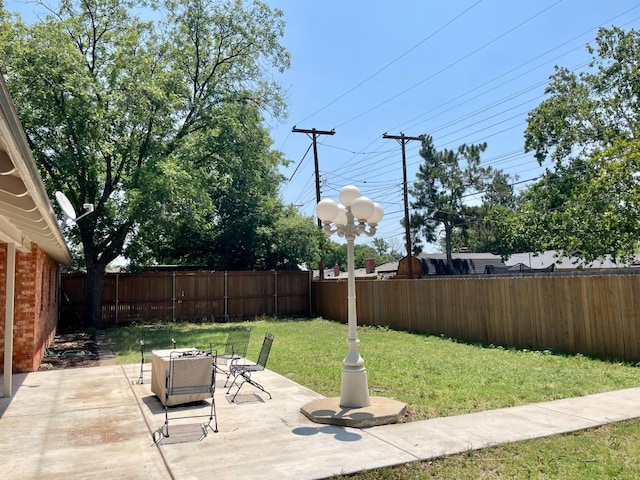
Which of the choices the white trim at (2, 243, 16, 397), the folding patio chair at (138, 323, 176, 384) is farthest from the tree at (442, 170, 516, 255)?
the white trim at (2, 243, 16, 397)

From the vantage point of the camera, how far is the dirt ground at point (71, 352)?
9547 millimetres

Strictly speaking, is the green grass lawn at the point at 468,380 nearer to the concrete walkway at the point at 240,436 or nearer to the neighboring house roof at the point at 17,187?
the concrete walkway at the point at 240,436

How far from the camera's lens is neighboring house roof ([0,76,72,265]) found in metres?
2.55

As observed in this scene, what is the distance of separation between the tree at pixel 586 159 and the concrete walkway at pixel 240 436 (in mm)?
11615

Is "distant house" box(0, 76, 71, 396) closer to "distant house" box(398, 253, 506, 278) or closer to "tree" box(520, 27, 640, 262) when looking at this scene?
"tree" box(520, 27, 640, 262)

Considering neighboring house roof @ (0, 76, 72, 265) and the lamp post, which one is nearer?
neighboring house roof @ (0, 76, 72, 265)

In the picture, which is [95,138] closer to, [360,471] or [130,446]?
[130,446]

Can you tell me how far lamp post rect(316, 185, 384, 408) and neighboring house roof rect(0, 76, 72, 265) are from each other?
3.17 meters

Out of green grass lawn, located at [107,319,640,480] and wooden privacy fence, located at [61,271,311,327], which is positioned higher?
wooden privacy fence, located at [61,271,311,327]

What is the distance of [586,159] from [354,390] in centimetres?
1932

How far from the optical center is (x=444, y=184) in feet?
111

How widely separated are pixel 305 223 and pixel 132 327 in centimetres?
844

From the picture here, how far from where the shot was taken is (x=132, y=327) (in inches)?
653

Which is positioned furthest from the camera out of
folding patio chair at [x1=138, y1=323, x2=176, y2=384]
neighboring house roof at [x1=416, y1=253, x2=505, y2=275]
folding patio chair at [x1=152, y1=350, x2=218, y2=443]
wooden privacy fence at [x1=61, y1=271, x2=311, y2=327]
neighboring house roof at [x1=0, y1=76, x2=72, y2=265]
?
neighboring house roof at [x1=416, y1=253, x2=505, y2=275]
